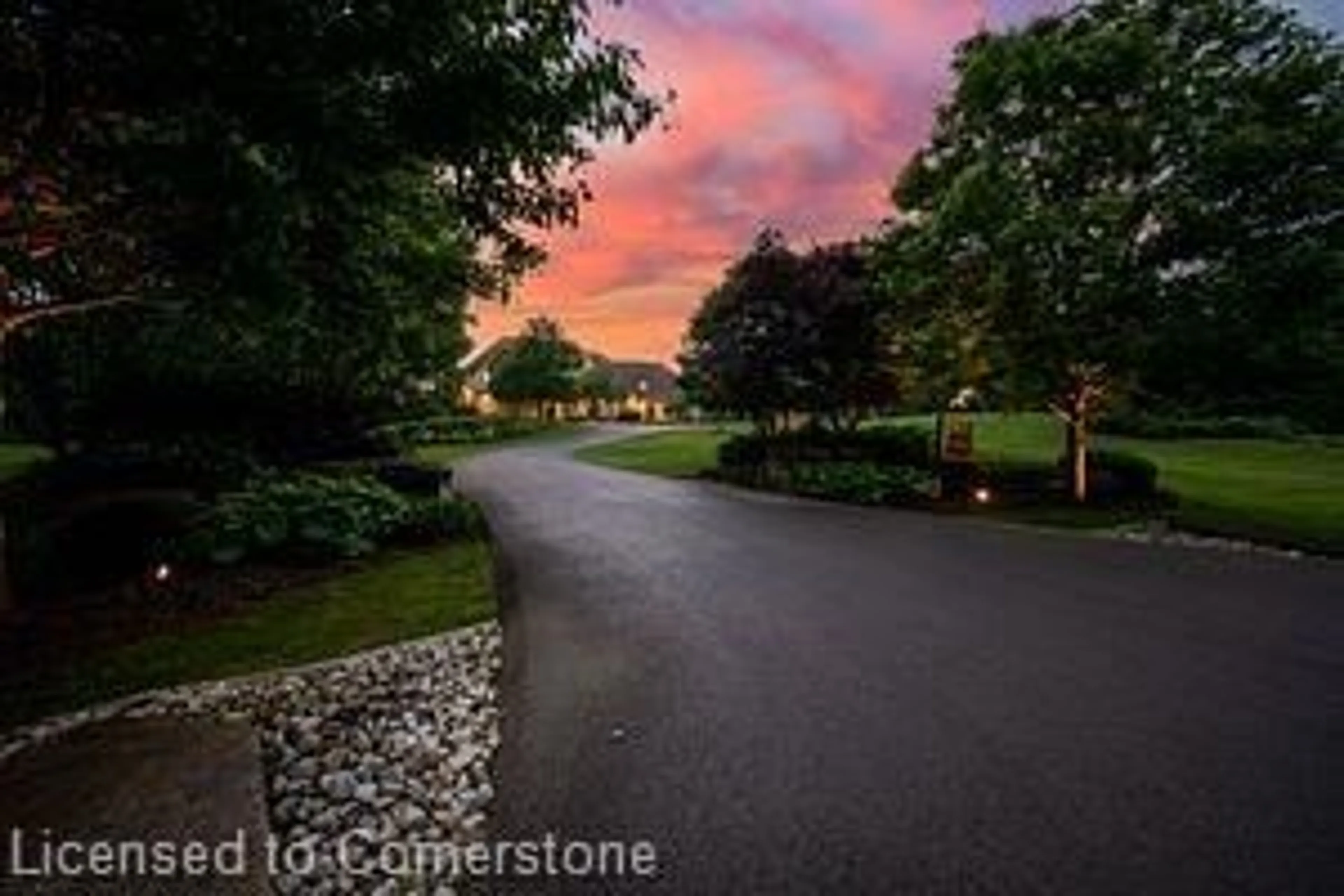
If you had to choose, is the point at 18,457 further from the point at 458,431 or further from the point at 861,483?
the point at 861,483

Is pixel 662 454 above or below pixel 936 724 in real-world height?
below

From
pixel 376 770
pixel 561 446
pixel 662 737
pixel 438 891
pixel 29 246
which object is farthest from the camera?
pixel 561 446

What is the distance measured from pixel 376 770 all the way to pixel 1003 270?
1730 centimetres

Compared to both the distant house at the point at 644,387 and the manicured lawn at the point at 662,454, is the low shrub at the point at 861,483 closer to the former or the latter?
the manicured lawn at the point at 662,454

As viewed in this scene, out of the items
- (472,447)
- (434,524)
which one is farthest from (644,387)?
(434,524)

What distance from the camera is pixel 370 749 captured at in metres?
6.91

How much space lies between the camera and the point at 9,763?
6715mm

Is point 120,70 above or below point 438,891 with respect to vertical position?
above

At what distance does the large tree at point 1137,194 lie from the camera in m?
19.6

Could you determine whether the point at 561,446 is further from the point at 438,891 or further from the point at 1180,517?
the point at 438,891

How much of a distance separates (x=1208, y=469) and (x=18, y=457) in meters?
43.5

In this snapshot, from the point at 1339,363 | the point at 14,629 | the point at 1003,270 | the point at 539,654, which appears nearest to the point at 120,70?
the point at 539,654

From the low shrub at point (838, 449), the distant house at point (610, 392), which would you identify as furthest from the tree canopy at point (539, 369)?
the low shrub at point (838, 449)

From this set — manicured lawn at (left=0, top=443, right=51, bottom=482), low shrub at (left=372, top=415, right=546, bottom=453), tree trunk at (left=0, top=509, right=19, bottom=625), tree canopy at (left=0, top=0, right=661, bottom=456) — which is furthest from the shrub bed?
low shrub at (left=372, top=415, right=546, bottom=453)
